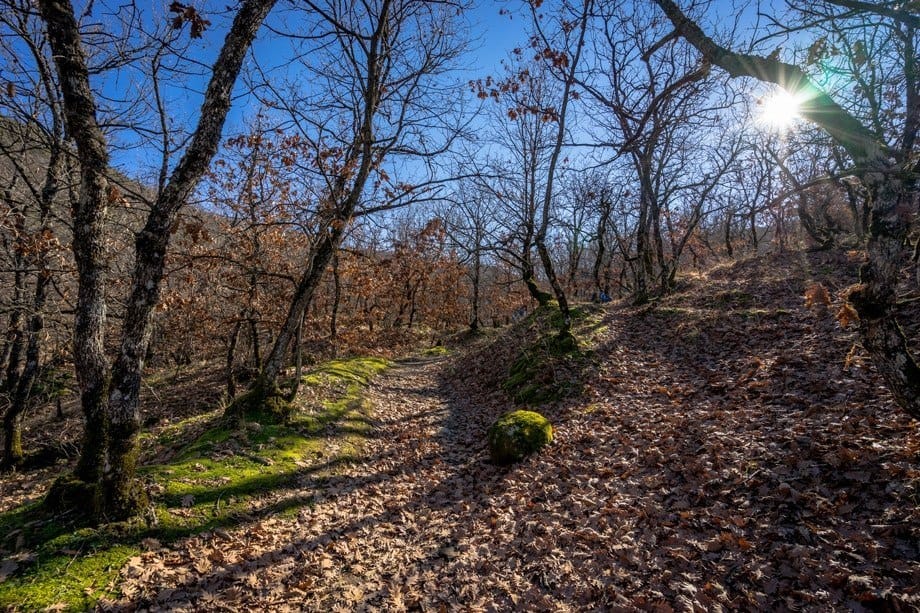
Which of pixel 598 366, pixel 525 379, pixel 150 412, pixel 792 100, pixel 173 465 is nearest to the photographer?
pixel 792 100

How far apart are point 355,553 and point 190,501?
2278mm

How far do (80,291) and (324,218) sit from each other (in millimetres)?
4518

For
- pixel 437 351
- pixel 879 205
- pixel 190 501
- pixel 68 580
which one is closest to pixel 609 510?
pixel 879 205

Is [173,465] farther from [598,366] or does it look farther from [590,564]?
[598,366]

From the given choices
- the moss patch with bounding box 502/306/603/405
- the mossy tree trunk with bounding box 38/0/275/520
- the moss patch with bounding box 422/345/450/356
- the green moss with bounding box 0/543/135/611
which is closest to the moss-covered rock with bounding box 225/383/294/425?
the mossy tree trunk with bounding box 38/0/275/520

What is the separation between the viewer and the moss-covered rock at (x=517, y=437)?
7191 millimetres

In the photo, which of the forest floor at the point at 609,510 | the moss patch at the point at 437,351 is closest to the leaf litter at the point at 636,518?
the forest floor at the point at 609,510

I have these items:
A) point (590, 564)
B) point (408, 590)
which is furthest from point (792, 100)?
point (408, 590)

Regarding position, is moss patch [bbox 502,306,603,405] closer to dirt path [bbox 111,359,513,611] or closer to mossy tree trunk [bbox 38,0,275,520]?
dirt path [bbox 111,359,513,611]

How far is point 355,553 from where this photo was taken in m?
5.02

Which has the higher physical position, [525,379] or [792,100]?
[792,100]

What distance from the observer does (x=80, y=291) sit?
4.61 meters

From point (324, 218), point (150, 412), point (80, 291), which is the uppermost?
point (324, 218)

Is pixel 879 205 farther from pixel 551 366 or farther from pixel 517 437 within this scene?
pixel 551 366
